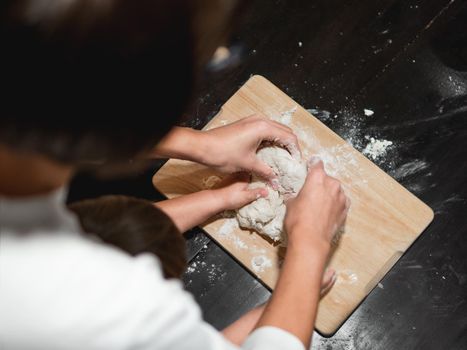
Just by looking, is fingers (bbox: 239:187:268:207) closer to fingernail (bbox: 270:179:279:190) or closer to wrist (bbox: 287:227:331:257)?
fingernail (bbox: 270:179:279:190)

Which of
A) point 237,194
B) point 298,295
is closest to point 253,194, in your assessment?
point 237,194

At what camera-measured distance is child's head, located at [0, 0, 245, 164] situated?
0.36 m

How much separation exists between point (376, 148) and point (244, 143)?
322 mm

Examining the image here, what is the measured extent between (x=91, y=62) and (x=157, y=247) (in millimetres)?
496

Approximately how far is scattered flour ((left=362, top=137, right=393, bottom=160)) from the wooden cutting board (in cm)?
7

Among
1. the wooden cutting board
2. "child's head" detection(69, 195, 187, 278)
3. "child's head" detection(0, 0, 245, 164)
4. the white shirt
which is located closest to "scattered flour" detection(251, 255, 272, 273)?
the wooden cutting board

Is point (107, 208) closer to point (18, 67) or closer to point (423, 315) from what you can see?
point (18, 67)

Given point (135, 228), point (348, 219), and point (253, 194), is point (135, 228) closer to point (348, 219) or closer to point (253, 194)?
point (253, 194)

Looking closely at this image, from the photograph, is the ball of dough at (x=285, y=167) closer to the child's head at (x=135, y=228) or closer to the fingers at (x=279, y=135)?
the fingers at (x=279, y=135)

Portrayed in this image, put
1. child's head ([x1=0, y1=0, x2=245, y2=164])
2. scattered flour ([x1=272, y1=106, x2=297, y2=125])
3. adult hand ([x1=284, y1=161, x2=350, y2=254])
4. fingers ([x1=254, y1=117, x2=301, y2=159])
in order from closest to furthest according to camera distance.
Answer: child's head ([x1=0, y1=0, x2=245, y2=164]), adult hand ([x1=284, y1=161, x2=350, y2=254]), fingers ([x1=254, y1=117, x2=301, y2=159]), scattered flour ([x1=272, y1=106, x2=297, y2=125])

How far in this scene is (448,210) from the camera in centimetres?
112

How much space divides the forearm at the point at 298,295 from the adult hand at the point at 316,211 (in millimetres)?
20

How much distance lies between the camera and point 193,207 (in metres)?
1.03

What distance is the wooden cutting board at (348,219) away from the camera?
1047mm
